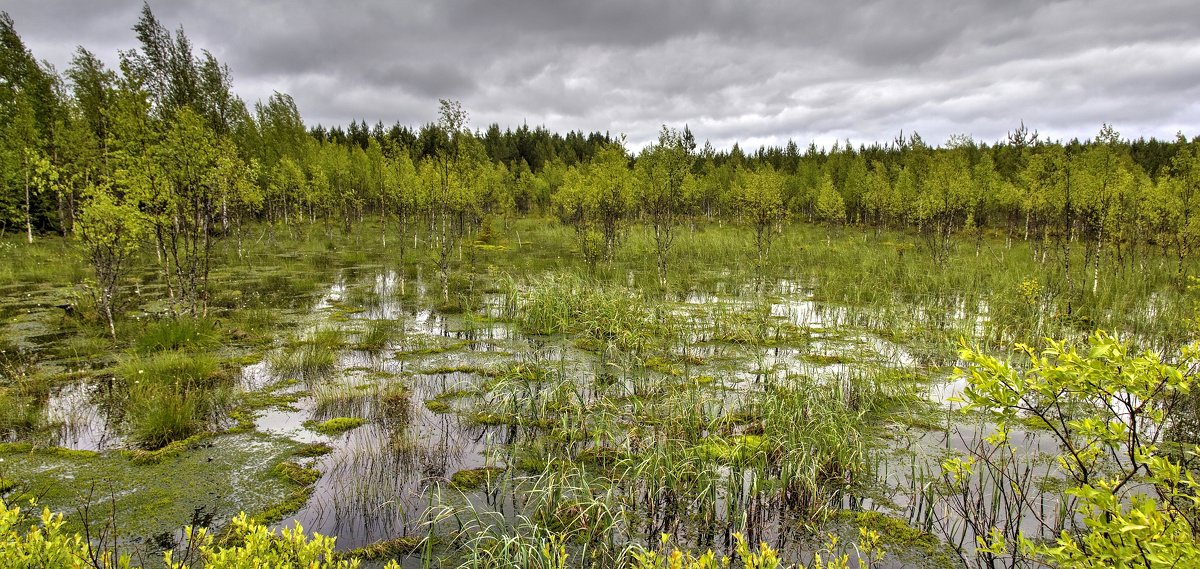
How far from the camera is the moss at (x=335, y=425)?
7.26 metres

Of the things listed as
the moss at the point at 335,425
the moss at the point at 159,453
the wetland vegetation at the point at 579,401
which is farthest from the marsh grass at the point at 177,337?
the moss at the point at 335,425

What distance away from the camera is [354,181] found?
4406 centimetres

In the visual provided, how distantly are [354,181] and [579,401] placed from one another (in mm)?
43285

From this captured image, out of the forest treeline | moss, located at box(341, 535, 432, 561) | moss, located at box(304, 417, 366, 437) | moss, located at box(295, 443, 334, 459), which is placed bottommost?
moss, located at box(341, 535, 432, 561)

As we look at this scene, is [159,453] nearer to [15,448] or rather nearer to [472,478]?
[15,448]

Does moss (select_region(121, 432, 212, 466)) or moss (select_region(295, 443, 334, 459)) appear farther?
moss (select_region(295, 443, 334, 459))

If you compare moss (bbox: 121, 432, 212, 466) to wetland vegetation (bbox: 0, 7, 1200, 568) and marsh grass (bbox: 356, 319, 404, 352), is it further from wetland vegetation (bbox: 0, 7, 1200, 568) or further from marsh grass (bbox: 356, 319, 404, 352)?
marsh grass (bbox: 356, 319, 404, 352)

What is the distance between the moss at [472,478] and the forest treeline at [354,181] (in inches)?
381

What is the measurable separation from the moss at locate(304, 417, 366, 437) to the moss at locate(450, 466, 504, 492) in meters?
2.25

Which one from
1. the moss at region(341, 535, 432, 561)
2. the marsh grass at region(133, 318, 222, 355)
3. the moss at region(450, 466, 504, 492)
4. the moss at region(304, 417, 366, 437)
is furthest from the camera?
the marsh grass at region(133, 318, 222, 355)

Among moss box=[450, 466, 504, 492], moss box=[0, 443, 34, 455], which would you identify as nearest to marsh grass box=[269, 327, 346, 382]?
moss box=[0, 443, 34, 455]

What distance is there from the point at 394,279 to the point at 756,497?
720 inches

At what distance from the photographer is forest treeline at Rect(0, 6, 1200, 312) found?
11305 millimetres

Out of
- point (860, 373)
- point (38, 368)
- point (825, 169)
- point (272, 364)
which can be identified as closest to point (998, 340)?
point (860, 373)
